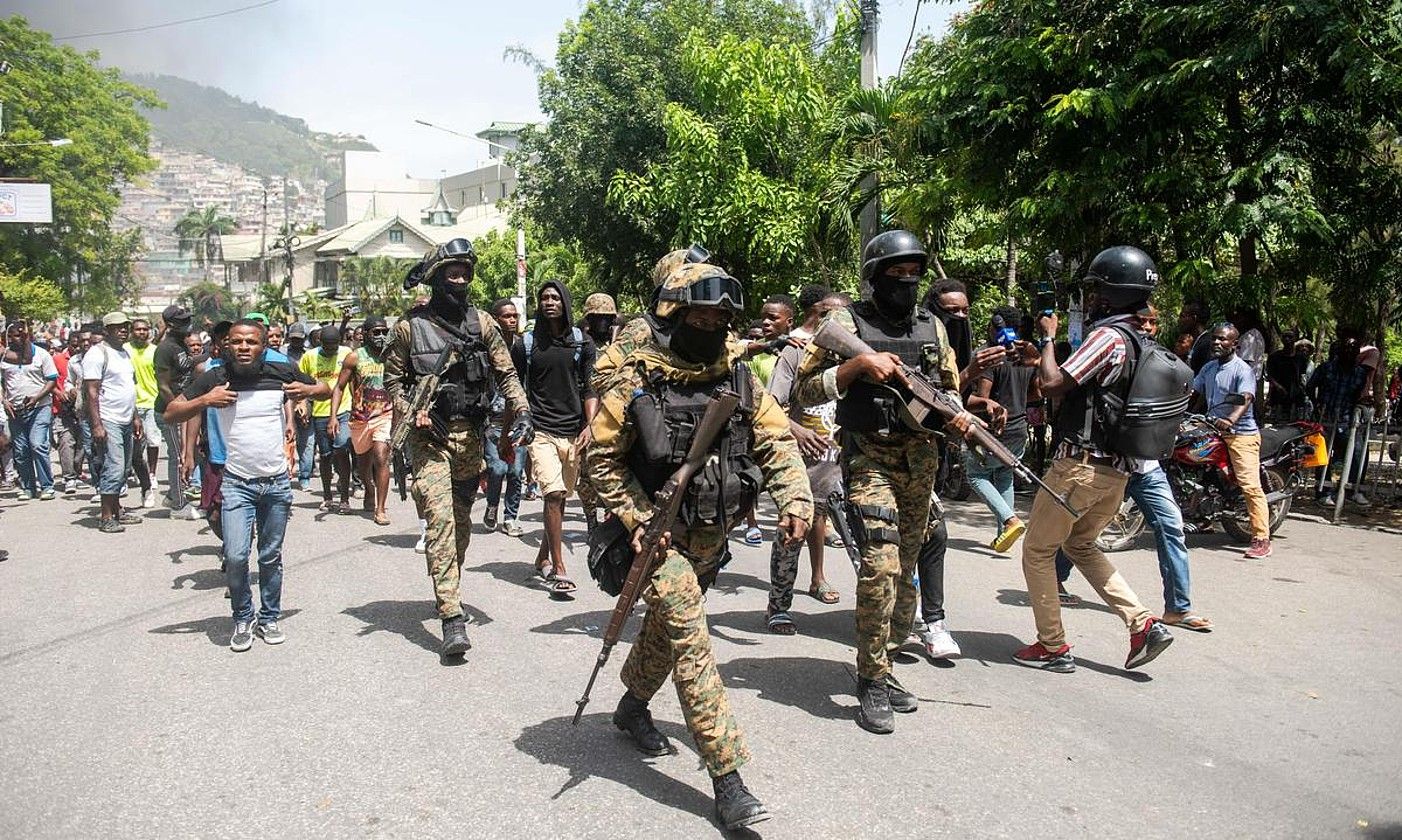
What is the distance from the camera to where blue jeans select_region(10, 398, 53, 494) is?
11742mm

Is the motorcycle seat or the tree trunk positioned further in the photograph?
the tree trunk

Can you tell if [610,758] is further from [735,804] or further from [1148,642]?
[1148,642]

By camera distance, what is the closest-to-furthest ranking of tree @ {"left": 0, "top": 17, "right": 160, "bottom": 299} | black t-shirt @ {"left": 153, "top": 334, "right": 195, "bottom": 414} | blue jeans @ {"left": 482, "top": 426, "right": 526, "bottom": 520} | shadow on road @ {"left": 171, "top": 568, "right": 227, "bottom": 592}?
shadow on road @ {"left": 171, "top": 568, "right": 227, "bottom": 592} → blue jeans @ {"left": 482, "top": 426, "right": 526, "bottom": 520} → black t-shirt @ {"left": 153, "top": 334, "right": 195, "bottom": 414} → tree @ {"left": 0, "top": 17, "right": 160, "bottom": 299}

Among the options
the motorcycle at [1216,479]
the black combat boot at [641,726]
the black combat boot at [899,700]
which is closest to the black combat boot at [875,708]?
the black combat boot at [899,700]

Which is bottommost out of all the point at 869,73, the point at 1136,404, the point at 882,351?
the point at 1136,404

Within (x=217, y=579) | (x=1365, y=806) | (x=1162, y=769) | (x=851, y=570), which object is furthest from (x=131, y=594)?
(x=1365, y=806)

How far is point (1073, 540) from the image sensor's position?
554 cm

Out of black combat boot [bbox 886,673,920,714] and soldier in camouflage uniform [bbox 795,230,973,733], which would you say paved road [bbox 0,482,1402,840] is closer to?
black combat boot [bbox 886,673,920,714]

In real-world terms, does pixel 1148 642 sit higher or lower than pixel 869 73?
lower

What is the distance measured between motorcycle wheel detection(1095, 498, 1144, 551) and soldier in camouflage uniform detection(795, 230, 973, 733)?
402 centimetres

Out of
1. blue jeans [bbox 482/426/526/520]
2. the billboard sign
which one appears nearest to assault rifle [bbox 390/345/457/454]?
blue jeans [bbox 482/426/526/520]

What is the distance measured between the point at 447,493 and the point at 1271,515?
6913 mm

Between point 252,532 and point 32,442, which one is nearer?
point 252,532

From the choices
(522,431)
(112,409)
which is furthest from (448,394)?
(112,409)
